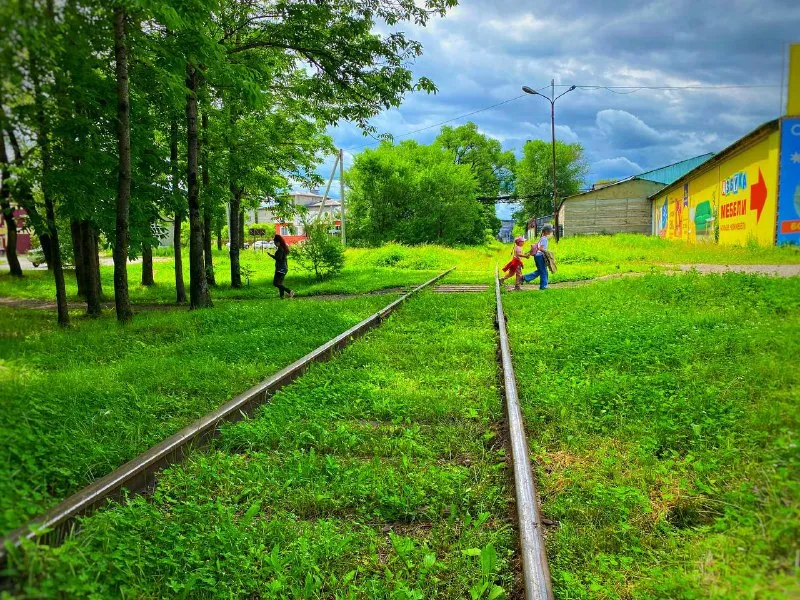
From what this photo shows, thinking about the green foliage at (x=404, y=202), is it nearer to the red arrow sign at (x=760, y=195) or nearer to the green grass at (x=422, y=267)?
the green grass at (x=422, y=267)

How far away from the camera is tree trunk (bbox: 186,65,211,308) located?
1105 cm

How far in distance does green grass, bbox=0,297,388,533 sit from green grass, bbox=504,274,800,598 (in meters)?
1.99

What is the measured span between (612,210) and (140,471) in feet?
153

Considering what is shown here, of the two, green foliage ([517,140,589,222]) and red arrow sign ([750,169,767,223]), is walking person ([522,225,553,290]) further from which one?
green foliage ([517,140,589,222])

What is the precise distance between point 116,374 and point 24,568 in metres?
4.24

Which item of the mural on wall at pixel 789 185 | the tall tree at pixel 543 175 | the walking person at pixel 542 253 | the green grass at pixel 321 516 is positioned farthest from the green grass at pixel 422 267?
the tall tree at pixel 543 175

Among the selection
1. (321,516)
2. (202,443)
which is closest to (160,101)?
(202,443)

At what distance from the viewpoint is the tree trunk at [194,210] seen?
36.3ft

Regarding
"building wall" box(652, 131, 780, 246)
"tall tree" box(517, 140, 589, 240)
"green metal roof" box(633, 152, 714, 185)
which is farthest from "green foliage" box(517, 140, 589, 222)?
"building wall" box(652, 131, 780, 246)

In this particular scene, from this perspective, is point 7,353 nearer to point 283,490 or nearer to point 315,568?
point 315,568

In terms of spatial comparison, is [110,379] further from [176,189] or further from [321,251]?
[321,251]

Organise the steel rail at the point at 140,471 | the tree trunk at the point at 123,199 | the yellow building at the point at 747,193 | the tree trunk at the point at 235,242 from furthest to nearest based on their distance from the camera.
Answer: the tree trunk at the point at 235,242
the tree trunk at the point at 123,199
the yellow building at the point at 747,193
the steel rail at the point at 140,471

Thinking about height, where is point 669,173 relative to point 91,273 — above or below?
above

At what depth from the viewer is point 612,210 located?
44250mm
